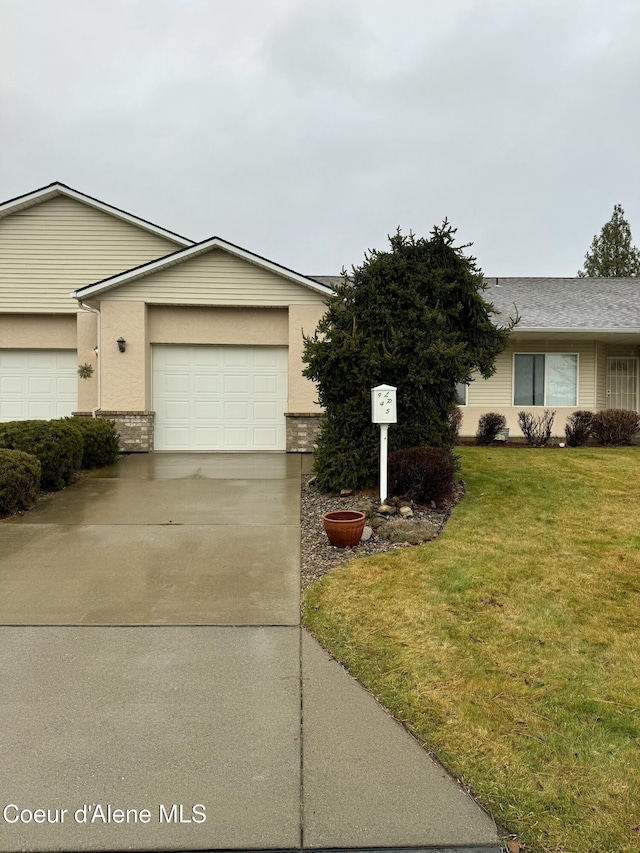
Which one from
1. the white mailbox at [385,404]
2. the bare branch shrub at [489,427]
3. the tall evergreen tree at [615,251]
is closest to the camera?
the white mailbox at [385,404]

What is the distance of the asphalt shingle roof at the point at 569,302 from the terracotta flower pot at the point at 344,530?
10204 millimetres

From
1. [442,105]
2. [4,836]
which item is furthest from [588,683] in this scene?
[442,105]

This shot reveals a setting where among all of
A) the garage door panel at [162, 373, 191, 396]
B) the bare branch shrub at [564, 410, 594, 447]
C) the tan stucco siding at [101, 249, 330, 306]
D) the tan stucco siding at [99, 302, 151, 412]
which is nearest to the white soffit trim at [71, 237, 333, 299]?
the tan stucco siding at [101, 249, 330, 306]

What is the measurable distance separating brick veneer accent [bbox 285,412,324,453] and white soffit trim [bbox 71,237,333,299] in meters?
2.90

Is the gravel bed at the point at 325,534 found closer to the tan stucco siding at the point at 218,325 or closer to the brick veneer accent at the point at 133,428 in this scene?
the tan stucco siding at the point at 218,325

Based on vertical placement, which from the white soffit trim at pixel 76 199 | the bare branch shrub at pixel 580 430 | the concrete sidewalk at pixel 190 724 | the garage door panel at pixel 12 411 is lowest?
the concrete sidewalk at pixel 190 724

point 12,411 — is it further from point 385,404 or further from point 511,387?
point 511,387

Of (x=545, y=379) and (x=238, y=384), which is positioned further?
(x=545, y=379)

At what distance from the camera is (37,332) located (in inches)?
572

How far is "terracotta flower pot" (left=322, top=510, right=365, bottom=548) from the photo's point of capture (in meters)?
5.57

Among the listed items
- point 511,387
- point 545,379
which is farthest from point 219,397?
point 545,379

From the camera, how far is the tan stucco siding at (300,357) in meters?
12.9

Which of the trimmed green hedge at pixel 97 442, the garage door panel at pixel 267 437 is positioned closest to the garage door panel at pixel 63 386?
the trimmed green hedge at pixel 97 442

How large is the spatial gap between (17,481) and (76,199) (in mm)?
10687
